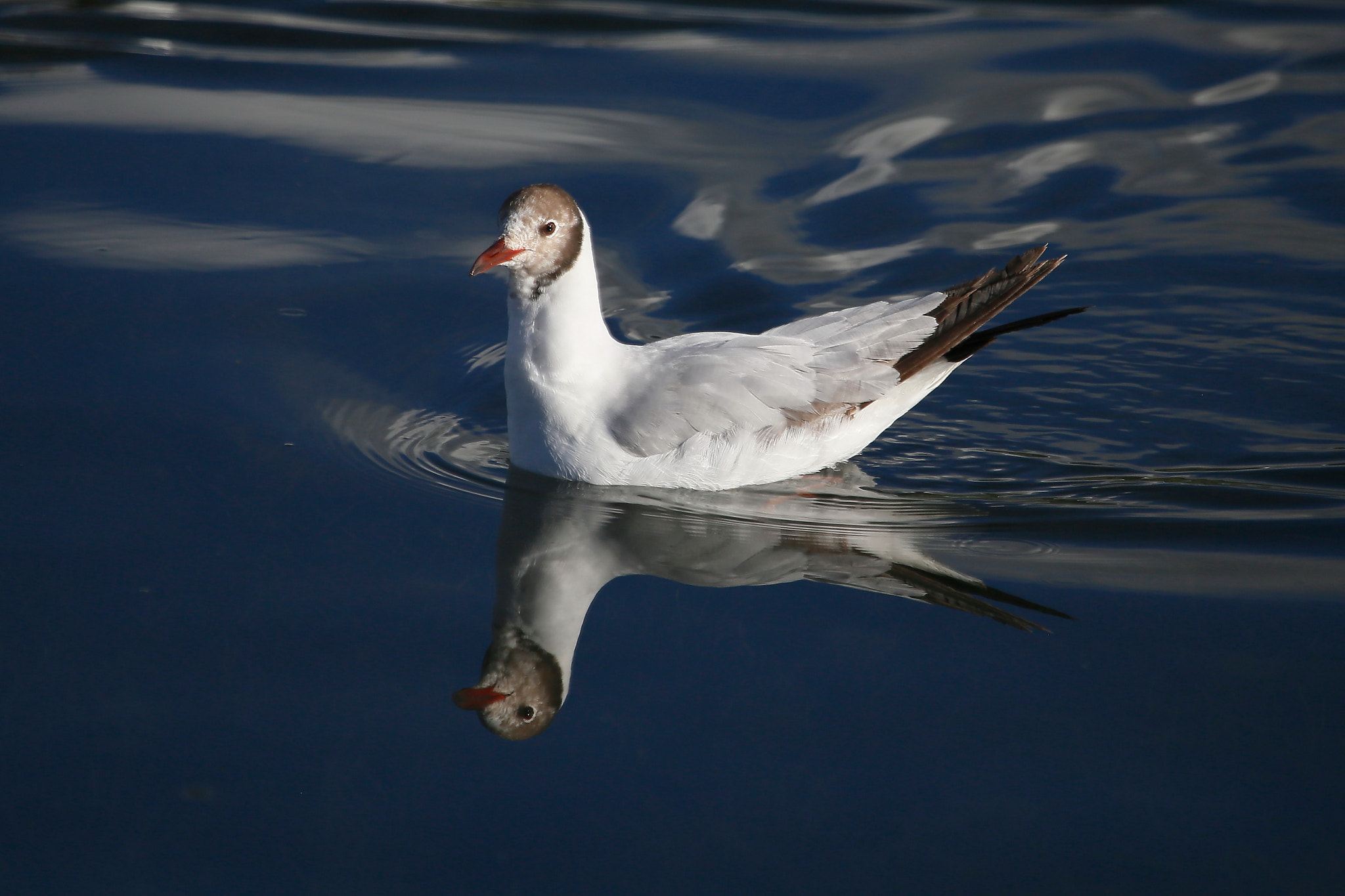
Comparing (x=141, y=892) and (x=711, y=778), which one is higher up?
(x=711, y=778)

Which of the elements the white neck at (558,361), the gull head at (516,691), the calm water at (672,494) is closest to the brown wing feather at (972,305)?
the calm water at (672,494)

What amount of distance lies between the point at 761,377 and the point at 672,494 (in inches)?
24.7

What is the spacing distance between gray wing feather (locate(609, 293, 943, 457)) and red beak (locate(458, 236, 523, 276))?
0.77 metres

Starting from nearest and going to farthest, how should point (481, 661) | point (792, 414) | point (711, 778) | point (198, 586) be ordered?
point (711, 778)
point (481, 661)
point (198, 586)
point (792, 414)

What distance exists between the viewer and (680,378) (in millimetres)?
5500

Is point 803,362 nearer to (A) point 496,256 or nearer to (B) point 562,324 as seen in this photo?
(B) point 562,324

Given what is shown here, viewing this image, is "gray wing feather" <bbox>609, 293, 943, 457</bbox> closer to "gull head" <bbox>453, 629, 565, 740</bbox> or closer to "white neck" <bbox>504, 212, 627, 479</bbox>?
"white neck" <bbox>504, 212, 627, 479</bbox>

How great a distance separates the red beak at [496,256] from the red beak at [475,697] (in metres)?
1.66

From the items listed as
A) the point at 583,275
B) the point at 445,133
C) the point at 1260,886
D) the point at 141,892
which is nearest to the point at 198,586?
the point at 141,892

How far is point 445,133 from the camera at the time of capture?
30.4 ft

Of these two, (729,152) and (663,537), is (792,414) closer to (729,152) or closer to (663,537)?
(663,537)

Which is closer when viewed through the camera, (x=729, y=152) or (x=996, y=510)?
(x=996, y=510)

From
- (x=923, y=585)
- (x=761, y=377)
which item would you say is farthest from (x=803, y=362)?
(x=923, y=585)

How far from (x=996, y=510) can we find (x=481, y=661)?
2287mm
